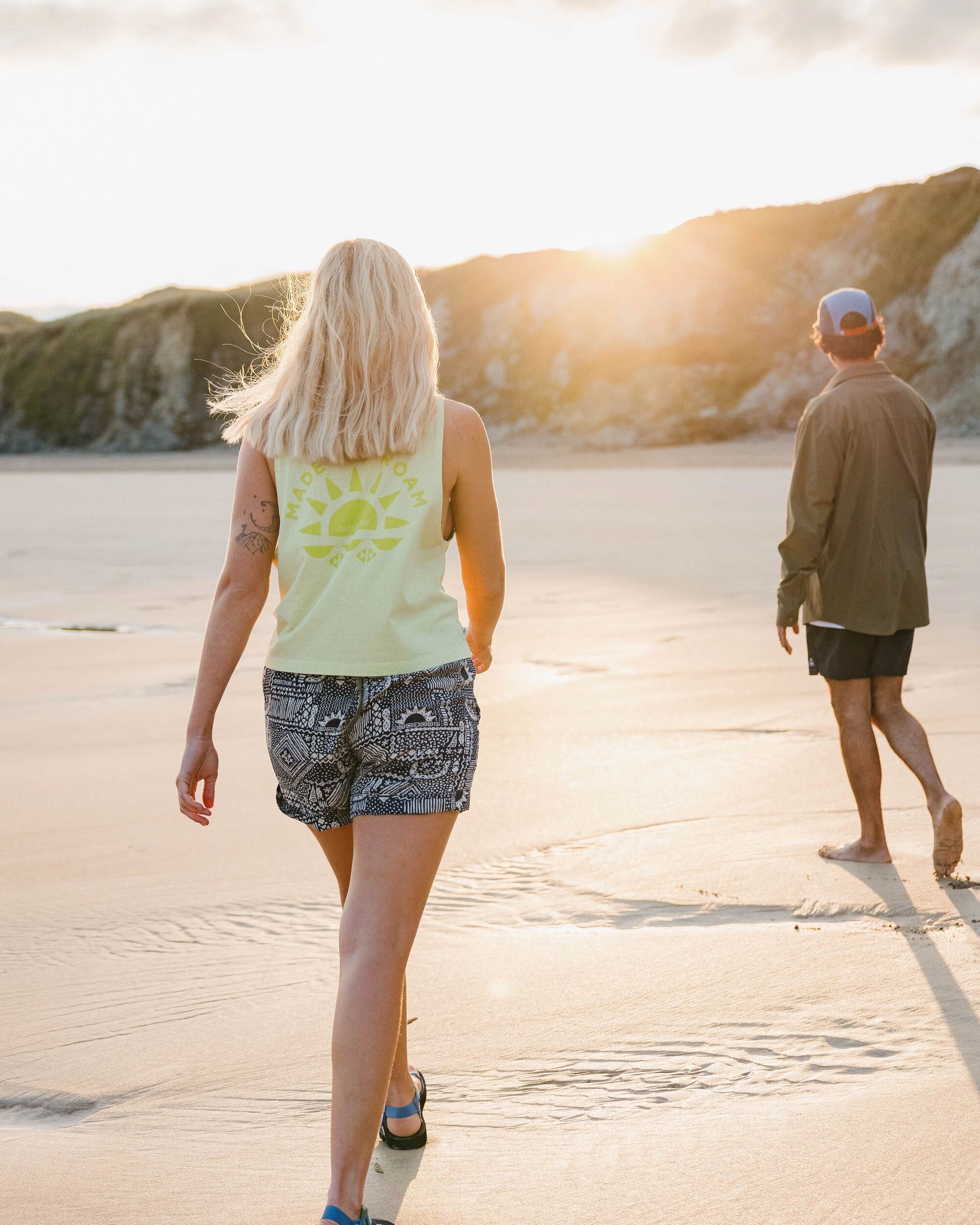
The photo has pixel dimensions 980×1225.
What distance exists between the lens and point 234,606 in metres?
2.51

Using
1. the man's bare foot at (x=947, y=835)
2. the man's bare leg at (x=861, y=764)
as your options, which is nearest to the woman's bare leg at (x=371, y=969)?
the man's bare foot at (x=947, y=835)

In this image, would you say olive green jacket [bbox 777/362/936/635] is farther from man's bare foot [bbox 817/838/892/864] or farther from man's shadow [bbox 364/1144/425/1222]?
man's shadow [bbox 364/1144/425/1222]

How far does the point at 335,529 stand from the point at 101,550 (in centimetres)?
1669

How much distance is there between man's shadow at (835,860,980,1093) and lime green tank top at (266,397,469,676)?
1.63m

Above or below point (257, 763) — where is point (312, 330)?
above

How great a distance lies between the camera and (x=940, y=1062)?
9.77ft

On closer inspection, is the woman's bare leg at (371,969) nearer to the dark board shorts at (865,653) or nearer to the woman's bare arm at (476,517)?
the woman's bare arm at (476,517)

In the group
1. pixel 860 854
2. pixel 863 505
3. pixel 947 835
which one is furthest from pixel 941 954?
pixel 863 505

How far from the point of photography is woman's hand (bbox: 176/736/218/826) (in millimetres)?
2494

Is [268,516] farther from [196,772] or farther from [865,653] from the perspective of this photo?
[865,653]

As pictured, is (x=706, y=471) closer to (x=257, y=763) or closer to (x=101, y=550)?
(x=101, y=550)

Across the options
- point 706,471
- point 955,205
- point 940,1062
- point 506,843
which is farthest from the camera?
point 955,205

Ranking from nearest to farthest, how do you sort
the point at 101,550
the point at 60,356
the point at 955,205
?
1. the point at 101,550
2. the point at 955,205
3. the point at 60,356

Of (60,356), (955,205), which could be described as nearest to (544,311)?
(955,205)
